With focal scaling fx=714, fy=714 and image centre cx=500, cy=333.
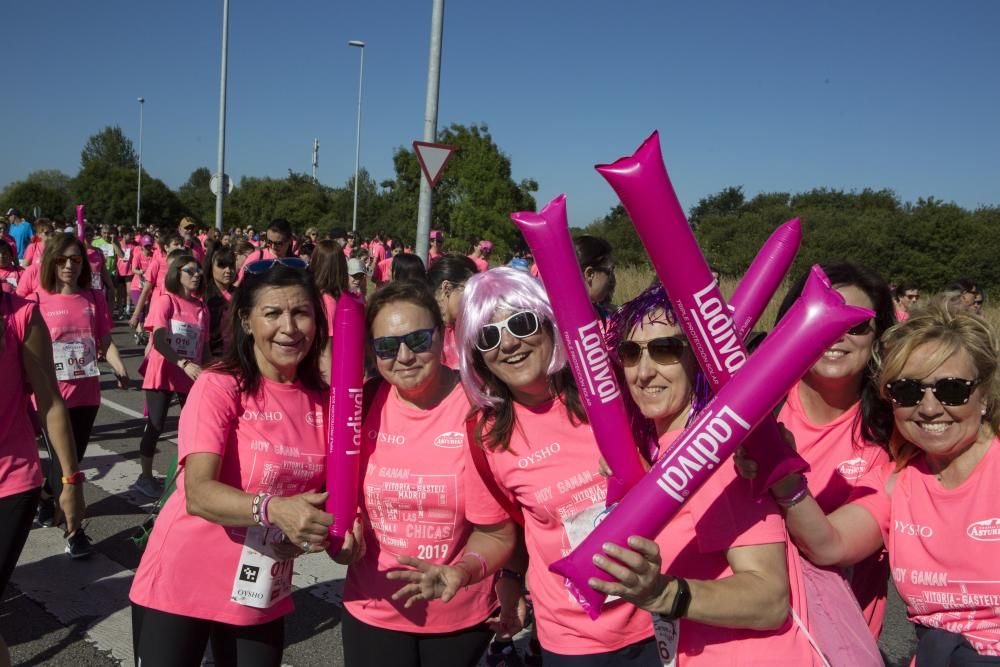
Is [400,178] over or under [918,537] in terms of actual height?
over

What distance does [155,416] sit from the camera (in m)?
5.93

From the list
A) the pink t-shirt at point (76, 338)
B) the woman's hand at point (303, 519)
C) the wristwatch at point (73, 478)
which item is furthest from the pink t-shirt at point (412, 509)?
the pink t-shirt at point (76, 338)

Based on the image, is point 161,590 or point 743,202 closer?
point 161,590

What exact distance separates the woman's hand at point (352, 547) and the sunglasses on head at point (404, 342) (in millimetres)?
569

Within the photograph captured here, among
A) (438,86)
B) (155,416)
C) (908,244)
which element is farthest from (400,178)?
(155,416)

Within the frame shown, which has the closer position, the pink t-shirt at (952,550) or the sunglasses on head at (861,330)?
the pink t-shirt at (952,550)

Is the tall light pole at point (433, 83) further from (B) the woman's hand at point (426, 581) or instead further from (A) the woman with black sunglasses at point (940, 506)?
(A) the woman with black sunglasses at point (940, 506)

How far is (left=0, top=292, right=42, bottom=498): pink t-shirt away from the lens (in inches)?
115

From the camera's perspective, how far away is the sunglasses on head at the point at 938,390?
192 centimetres

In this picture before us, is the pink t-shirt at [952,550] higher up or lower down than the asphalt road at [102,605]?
higher up

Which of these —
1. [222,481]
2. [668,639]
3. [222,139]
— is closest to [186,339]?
[222,481]

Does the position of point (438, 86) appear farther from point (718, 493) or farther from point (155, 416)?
point (718, 493)

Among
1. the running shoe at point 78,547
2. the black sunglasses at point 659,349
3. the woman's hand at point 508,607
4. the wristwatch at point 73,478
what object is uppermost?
the black sunglasses at point 659,349

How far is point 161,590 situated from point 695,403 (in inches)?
73.7
